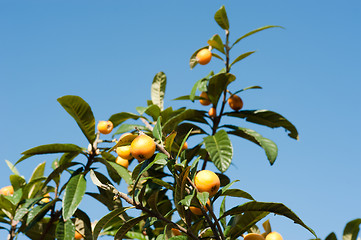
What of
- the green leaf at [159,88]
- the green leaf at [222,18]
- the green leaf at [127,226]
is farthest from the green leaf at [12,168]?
the green leaf at [222,18]

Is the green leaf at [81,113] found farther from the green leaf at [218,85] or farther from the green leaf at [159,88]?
the green leaf at [218,85]

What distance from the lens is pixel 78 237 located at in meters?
3.01

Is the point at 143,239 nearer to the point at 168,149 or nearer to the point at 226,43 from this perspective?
the point at 168,149

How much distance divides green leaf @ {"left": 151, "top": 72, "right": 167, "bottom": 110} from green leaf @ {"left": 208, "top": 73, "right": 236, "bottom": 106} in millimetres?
574

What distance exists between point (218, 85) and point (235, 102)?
0.86 ft

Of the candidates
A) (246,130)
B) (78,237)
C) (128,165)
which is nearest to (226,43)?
(246,130)

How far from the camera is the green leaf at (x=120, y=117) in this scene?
320 centimetres

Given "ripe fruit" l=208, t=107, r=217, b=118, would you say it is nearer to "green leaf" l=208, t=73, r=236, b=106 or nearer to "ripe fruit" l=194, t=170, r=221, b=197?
"green leaf" l=208, t=73, r=236, b=106

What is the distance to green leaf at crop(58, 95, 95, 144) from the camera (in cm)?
249

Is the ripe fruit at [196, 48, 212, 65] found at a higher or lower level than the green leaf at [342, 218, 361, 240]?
higher

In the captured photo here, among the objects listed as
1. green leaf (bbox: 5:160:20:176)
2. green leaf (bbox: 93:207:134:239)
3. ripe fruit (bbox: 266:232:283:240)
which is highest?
green leaf (bbox: 5:160:20:176)

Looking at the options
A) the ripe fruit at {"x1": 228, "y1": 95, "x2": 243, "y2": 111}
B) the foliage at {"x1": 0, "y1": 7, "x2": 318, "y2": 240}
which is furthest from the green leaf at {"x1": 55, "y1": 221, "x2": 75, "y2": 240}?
the ripe fruit at {"x1": 228, "y1": 95, "x2": 243, "y2": 111}

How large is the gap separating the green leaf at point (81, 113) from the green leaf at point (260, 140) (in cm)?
108

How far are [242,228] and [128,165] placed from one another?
125 cm
